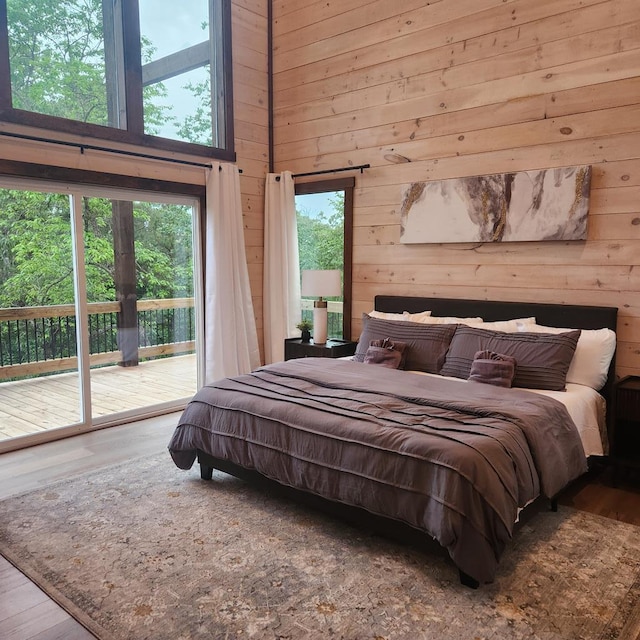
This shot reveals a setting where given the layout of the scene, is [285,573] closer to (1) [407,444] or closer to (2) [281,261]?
(1) [407,444]

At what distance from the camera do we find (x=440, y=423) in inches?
101

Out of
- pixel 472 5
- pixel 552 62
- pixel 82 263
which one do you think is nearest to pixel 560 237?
pixel 552 62

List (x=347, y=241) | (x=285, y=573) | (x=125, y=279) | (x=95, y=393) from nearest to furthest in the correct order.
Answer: (x=285, y=573)
(x=95, y=393)
(x=125, y=279)
(x=347, y=241)

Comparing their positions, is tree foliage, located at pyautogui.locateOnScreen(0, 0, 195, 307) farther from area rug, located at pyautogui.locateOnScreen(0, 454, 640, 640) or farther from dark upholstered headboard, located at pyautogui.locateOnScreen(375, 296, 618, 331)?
dark upholstered headboard, located at pyautogui.locateOnScreen(375, 296, 618, 331)

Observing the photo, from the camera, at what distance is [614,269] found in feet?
11.8

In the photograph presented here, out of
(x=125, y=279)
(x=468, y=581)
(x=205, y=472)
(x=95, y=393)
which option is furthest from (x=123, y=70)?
(x=468, y=581)

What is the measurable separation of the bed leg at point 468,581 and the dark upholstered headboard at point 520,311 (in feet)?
5.34

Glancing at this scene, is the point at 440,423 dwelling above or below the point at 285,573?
above

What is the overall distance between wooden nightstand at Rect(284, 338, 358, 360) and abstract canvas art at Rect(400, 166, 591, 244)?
1034 mm

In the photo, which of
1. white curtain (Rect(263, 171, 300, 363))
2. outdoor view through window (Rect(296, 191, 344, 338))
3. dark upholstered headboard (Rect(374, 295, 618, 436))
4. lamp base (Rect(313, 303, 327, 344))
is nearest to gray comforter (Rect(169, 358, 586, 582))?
dark upholstered headboard (Rect(374, 295, 618, 436))

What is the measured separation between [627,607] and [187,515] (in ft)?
6.73

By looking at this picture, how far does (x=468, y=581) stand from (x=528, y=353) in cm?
161

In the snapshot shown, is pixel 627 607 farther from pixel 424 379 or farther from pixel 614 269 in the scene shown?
pixel 614 269

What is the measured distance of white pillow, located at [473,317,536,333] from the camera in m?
3.73
